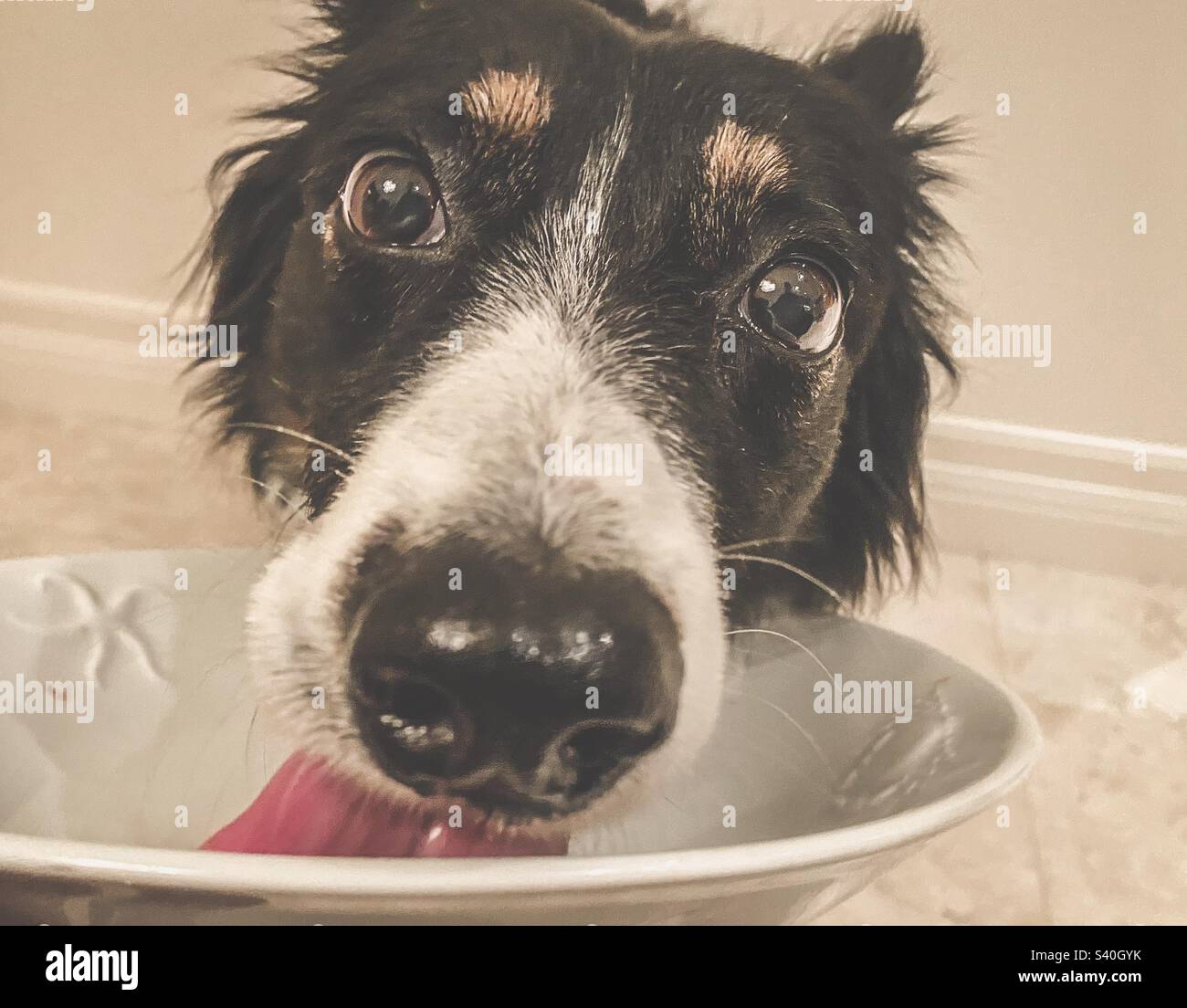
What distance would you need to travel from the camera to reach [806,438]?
0.77 metres

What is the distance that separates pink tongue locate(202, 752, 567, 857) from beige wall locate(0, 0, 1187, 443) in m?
0.53

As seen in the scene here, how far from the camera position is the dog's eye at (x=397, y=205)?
27.0 inches

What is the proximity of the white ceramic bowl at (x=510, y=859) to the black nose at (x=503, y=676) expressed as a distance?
60 millimetres

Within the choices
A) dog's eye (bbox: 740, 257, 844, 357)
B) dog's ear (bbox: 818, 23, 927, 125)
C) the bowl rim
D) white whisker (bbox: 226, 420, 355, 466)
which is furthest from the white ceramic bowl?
dog's ear (bbox: 818, 23, 927, 125)

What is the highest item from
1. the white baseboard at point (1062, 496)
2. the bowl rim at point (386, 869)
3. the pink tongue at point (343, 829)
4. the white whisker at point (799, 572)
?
the white baseboard at point (1062, 496)

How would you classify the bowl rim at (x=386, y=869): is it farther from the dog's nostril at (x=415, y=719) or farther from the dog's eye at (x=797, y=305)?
the dog's eye at (x=797, y=305)

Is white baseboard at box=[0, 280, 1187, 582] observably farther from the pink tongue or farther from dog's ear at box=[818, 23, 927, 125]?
the pink tongue

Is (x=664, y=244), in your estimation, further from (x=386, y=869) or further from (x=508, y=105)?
(x=386, y=869)

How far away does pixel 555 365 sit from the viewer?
25.1 inches

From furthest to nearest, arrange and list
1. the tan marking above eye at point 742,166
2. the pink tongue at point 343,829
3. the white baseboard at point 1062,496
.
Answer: the white baseboard at point 1062,496, the tan marking above eye at point 742,166, the pink tongue at point 343,829

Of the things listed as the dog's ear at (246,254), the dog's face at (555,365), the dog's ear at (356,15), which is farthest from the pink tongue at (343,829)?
the dog's ear at (356,15)

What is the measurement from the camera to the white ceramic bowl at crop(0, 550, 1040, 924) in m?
0.46

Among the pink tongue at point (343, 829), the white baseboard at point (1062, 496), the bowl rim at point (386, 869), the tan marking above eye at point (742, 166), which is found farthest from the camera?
the white baseboard at point (1062, 496)

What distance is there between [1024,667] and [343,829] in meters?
0.60
